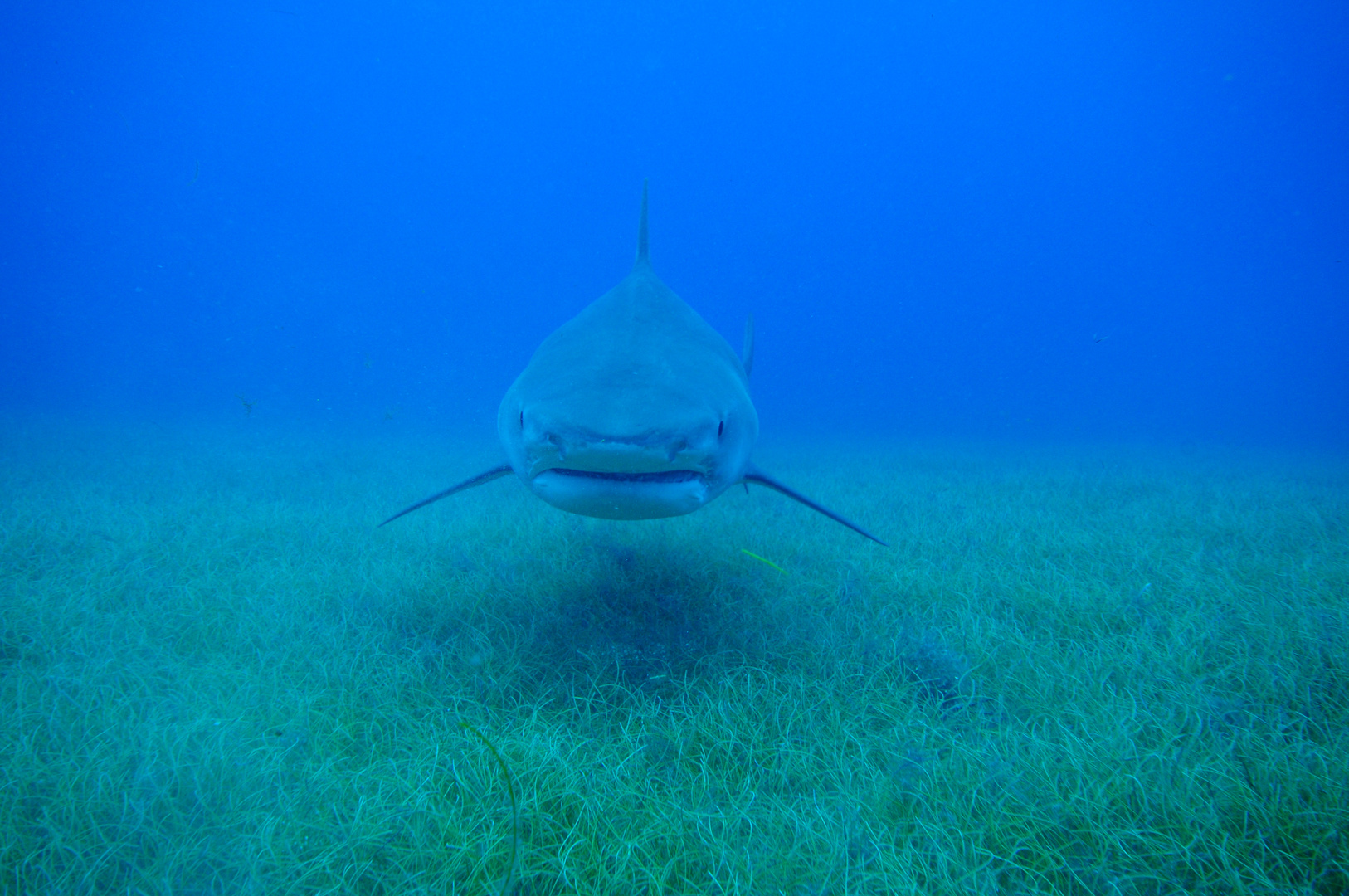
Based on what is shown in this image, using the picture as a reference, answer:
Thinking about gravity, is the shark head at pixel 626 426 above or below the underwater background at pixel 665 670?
above

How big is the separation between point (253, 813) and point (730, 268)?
125 m

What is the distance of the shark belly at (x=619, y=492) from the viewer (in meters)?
2.04

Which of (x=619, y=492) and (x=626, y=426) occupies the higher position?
(x=626, y=426)

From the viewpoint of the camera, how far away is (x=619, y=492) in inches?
80.0

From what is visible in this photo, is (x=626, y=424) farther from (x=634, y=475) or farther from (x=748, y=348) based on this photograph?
(x=748, y=348)

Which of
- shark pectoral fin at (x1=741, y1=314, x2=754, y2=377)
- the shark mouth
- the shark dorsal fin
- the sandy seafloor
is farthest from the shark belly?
shark pectoral fin at (x1=741, y1=314, x2=754, y2=377)

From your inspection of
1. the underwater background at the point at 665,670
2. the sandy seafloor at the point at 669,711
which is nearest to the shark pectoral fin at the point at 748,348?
the underwater background at the point at 665,670

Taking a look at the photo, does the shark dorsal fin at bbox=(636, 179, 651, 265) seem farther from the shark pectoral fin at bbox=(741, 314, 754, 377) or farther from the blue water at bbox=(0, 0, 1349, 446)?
the blue water at bbox=(0, 0, 1349, 446)

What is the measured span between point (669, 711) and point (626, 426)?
1269 mm

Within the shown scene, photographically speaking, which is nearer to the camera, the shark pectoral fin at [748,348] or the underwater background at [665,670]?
the underwater background at [665,670]

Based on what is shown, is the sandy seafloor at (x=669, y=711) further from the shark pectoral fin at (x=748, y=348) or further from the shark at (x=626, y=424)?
the shark pectoral fin at (x=748, y=348)

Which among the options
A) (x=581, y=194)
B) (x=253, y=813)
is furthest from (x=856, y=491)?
(x=581, y=194)

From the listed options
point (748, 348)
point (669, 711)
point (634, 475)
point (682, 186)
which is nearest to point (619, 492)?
point (634, 475)

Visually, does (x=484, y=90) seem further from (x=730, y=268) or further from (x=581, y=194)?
(x=730, y=268)
